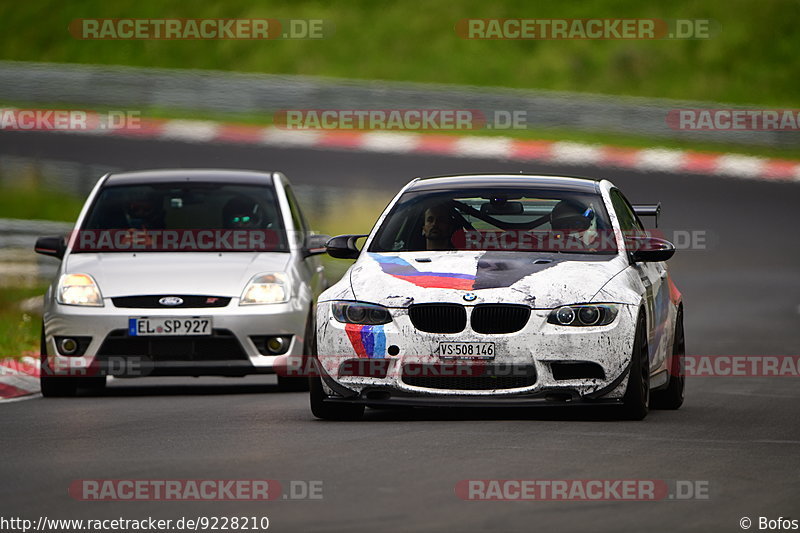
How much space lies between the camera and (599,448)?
8977 millimetres

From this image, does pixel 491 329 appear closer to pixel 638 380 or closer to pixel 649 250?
pixel 638 380

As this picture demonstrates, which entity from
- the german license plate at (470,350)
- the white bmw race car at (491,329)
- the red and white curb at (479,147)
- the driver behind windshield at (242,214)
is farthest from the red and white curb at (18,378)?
the red and white curb at (479,147)

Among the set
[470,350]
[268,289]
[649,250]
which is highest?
[649,250]

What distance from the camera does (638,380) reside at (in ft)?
33.6

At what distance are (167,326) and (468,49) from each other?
30577 mm

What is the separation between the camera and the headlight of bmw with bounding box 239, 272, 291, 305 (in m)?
12.8

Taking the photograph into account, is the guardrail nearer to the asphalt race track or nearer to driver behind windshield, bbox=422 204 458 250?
the asphalt race track

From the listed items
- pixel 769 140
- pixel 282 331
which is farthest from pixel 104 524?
pixel 769 140

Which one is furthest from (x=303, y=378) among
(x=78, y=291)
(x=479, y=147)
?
(x=479, y=147)

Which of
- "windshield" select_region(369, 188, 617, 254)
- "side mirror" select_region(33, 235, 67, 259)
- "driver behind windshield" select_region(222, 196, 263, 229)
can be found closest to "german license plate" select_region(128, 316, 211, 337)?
"side mirror" select_region(33, 235, 67, 259)

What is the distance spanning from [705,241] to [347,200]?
5.44 metres

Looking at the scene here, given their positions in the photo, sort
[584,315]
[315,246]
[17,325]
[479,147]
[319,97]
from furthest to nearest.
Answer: [319,97]
[479,147]
[17,325]
[315,246]
[584,315]

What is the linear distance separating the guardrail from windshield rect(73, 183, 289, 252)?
65.8 ft

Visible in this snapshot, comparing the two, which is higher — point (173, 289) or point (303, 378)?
point (173, 289)
